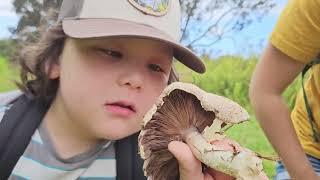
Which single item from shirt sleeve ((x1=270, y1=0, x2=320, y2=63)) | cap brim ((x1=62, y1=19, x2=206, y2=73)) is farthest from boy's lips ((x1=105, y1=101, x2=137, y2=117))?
shirt sleeve ((x1=270, y1=0, x2=320, y2=63))

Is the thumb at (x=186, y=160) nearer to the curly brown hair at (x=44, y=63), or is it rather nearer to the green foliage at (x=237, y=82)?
the curly brown hair at (x=44, y=63)

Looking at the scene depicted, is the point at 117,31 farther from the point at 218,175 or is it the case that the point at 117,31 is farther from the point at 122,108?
the point at 218,175

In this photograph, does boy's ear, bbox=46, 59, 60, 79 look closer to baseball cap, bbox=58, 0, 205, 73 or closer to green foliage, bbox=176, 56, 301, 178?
baseball cap, bbox=58, 0, 205, 73

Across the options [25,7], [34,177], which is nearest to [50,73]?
[34,177]

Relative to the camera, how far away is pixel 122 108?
118cm

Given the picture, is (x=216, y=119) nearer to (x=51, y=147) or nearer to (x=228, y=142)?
(x=228, y=142)

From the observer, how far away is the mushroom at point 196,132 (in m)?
0.96

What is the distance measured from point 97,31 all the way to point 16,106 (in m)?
0.29

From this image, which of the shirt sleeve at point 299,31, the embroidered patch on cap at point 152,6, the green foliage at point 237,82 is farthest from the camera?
the green foliage at point 237,82

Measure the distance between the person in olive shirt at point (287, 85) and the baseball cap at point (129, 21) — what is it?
1.11ft

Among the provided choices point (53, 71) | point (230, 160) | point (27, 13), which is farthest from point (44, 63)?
point (27, 13)

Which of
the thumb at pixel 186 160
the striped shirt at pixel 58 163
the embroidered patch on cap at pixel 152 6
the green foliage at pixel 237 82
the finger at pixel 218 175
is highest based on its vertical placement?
the embroidered patch on cap at pixel 152 6

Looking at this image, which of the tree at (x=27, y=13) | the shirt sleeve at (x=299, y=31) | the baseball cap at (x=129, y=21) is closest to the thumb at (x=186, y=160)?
the baseball cap at (x=129, y=21)

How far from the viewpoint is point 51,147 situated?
1.42 meters
